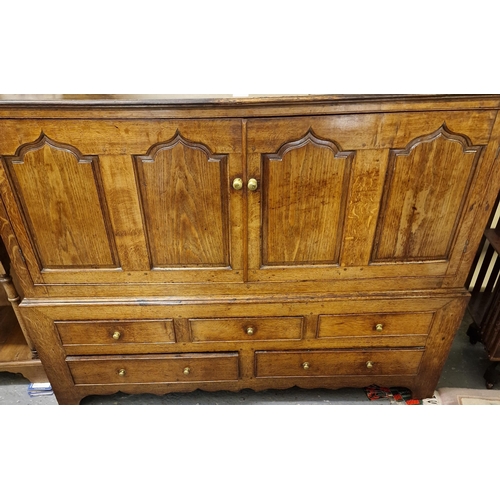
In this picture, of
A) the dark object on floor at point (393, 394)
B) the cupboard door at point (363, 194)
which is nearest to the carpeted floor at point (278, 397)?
the dark object on floor at point (393, 394)

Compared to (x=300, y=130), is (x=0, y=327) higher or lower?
lower

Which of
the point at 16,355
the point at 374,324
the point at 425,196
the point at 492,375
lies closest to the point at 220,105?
the point at 425,196

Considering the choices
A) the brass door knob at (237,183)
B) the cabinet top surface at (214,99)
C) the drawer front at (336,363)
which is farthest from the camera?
the drawer front at (336,363)

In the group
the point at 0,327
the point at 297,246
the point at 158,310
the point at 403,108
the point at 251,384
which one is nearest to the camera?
the point at 403,108

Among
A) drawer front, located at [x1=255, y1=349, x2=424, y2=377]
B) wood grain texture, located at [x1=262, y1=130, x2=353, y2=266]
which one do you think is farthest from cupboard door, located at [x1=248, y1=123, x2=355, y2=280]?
drawer front, located at [x1=255, y1=349, x2=424, y2=377]

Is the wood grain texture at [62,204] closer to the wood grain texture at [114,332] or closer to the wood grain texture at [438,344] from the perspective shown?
the wood grain texture at [114,332]

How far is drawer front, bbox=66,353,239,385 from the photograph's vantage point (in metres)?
1.50

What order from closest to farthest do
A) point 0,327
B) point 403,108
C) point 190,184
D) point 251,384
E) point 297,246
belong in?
point 403,108 → point 190,184 → point 297,246 → point 251,384 → point 0,327

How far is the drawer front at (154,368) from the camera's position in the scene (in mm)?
1505

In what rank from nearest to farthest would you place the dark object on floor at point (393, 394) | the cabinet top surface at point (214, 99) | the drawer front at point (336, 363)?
the cabinet top surface at point (214, 99) → the drawer front at point (336, 363) → the dark object on floor at point (393, 394)

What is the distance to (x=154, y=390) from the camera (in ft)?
5.24

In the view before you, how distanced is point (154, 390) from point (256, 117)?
1.13m
